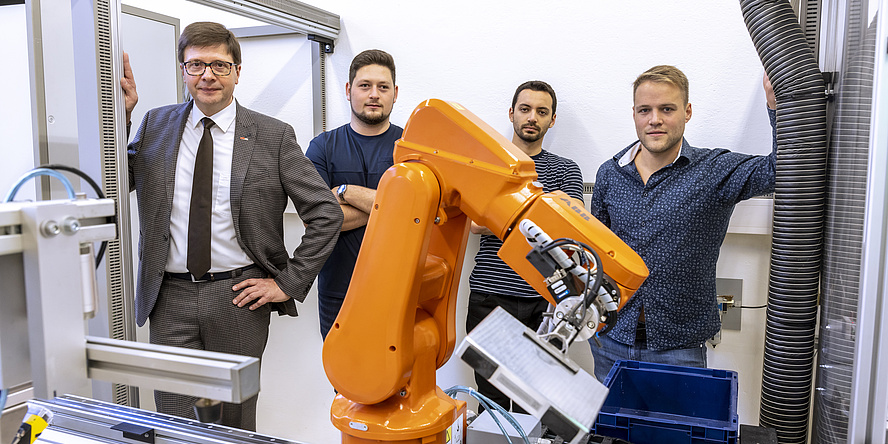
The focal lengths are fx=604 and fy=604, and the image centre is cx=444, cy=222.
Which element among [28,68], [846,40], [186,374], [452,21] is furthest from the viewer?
[452,21]

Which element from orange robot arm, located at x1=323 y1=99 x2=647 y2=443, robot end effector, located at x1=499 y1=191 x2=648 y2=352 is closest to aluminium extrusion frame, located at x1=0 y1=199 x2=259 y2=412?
orange robot arm, located at x1=323 y1=99 x2=647 y2=443

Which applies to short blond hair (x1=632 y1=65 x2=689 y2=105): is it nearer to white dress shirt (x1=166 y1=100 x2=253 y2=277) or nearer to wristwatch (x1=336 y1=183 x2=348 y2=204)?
wristwatch (x1=336 y1=183 x2=348 y2=204)

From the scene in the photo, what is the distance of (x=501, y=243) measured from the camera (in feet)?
9.09

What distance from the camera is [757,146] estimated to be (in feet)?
8.73

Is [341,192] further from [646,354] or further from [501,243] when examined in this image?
[646,354]

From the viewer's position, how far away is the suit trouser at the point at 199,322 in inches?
84.1

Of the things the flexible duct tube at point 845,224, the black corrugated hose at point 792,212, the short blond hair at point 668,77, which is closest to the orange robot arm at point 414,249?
the flexible duct tube at point 845,224

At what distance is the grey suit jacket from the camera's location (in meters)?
2.15

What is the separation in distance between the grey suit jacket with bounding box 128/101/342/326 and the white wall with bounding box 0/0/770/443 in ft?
1.38

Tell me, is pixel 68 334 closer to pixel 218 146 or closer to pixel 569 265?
pixel 569 265

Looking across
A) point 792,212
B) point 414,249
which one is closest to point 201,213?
point 414,249

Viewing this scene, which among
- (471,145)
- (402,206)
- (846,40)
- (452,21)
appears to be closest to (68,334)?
(402,206)

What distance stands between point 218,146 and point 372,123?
79 cm

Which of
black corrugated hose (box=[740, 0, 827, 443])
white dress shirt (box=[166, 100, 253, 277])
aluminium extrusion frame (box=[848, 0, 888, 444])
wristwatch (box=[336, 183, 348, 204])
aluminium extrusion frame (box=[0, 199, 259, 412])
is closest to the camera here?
aluminium extrusion frame (box=[0, 199, 259, 412])
